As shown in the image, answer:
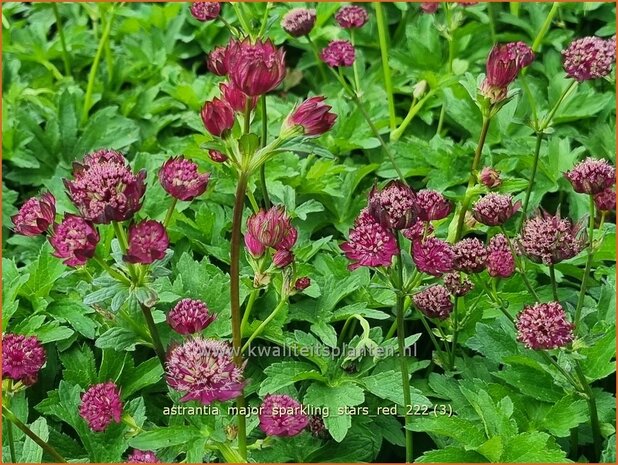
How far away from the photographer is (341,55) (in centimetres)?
224

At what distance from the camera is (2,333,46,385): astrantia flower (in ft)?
5.05

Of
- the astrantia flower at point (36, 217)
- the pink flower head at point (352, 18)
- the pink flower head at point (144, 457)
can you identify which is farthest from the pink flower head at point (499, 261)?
the pink flower head at point (352, 18)

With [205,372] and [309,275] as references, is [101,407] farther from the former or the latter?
[309,275]

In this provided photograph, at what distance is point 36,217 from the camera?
157 cm

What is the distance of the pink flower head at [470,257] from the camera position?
1.64m

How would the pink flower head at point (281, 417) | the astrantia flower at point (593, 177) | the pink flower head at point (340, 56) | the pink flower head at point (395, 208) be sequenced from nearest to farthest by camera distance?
the pink flower head at point (395, 208) < the pink flower head at point (281, 417) < the astrantia flower at point (593, 177) < the pink flower head at point (340, 56)

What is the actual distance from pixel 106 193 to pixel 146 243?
0.35ft

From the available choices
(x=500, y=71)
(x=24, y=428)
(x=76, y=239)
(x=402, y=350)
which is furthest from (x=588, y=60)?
(x=24, y=428)

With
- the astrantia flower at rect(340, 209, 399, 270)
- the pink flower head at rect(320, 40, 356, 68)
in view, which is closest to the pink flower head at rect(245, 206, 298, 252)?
the astrantia flower at rect(340, 209, 399, 270)

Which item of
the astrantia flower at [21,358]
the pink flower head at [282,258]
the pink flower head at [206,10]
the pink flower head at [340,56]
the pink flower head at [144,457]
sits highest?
the pink flower head at [206,10]

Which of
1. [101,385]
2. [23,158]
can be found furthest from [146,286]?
[23,158]

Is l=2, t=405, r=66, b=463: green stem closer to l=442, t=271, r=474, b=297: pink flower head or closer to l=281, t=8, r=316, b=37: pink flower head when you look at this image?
l=442, t=271, r=474, b=297: pink flower head

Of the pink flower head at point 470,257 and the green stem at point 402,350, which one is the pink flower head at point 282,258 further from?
→ the pink flower head at point 470,257

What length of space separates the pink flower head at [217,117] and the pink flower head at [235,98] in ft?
0.04
